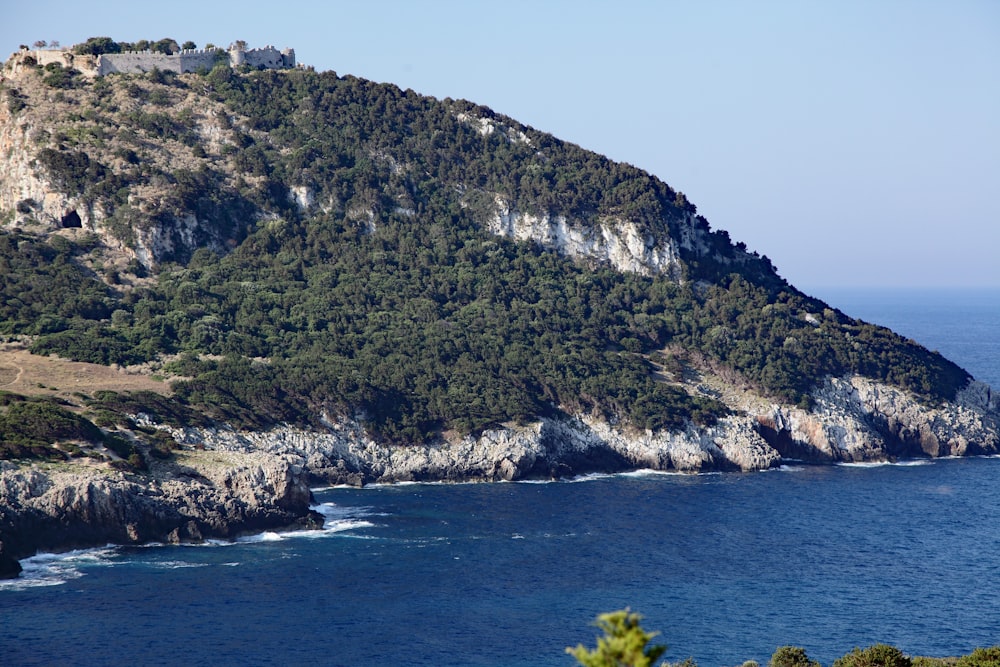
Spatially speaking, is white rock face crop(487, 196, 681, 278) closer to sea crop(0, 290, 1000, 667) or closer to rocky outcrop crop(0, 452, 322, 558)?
sea crop(0, 290, 1000, 667)

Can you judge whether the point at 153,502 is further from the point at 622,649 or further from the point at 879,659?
the point at 622,649

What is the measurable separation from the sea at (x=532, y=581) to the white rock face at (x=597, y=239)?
41.3 m

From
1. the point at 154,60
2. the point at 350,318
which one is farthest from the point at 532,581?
the point at 154,60

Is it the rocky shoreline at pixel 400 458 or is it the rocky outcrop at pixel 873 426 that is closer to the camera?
the rocky shoreline at pixel 400 458

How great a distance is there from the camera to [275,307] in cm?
13212

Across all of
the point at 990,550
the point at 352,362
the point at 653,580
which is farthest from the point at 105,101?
the point at 990,550

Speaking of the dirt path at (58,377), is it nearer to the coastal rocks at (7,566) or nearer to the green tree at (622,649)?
the coastal rocks at (7,566)

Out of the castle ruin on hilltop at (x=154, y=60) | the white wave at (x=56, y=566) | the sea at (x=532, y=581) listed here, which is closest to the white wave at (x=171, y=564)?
the sea at (x=532, y=581)

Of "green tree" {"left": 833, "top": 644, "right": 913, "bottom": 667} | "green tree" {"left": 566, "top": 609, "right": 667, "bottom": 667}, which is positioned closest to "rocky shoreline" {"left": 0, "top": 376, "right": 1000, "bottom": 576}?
"green tree" {"left": 833, "top": 644, "right": 913, "bottom": 667}

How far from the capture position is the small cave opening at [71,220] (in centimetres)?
13909

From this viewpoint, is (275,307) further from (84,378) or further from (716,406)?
(716,406)

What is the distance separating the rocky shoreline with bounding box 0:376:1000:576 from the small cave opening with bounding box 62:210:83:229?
43.7m

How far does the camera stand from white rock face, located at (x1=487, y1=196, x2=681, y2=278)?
5802 inches

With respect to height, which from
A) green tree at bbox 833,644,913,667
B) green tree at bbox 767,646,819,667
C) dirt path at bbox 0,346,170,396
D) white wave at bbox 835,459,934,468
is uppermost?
dirt path at bbox 0,346,170,396
